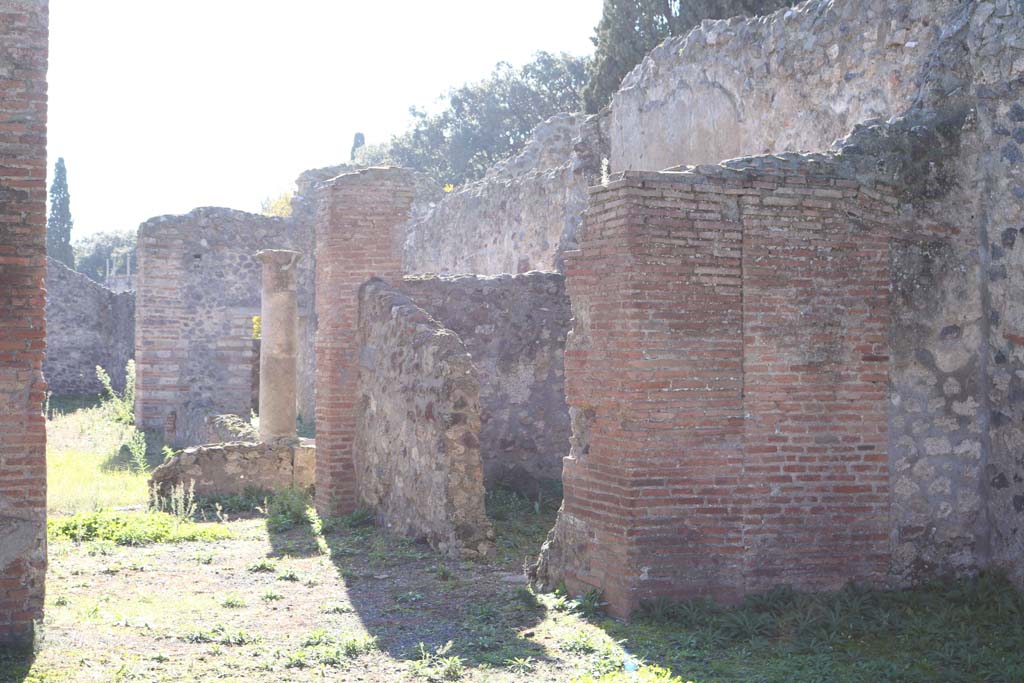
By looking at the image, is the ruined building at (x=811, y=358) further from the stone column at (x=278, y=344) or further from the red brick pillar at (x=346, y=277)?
the stone column at (x=278, y=344)

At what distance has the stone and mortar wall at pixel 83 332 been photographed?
2806cm

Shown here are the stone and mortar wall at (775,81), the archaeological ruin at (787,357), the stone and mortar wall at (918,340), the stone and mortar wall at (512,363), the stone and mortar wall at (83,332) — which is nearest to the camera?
the archaeological ruin at (787,357)

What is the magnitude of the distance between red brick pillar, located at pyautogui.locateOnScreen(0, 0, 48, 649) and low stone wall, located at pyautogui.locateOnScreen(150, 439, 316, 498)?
18.2 feet

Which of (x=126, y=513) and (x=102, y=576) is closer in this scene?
(x=102, y=576)

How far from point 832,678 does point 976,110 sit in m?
3.82

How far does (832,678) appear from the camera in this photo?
18.5 feet

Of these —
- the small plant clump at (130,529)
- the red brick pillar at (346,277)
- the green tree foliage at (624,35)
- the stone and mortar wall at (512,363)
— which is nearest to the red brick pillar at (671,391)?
the red brick pillar at (346,277)

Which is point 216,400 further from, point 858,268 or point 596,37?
point 596,37

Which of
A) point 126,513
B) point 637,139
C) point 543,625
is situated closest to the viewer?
point 543,625

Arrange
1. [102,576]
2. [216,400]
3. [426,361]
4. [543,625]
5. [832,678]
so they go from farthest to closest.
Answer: [216,400] → [426,361] → [102,576] → [543,625] → [832,678]

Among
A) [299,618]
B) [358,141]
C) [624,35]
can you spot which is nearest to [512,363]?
[299,618]

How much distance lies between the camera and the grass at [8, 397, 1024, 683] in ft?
19.5

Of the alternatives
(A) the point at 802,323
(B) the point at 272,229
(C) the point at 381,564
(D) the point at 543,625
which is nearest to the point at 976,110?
(A) the point at 802,323

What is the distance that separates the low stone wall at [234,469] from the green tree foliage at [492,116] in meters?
37.0
